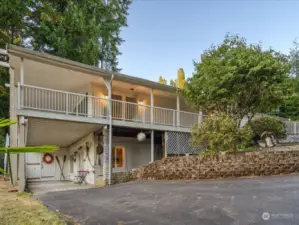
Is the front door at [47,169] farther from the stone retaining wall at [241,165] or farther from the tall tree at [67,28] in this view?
the tall tree at [67,28]

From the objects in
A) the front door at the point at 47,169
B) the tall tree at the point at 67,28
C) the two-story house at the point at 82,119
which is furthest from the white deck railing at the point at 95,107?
the tall tree at the point at 67,28

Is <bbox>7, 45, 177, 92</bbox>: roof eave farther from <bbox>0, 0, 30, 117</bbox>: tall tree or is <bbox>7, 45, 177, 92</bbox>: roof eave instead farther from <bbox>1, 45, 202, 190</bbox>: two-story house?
<bbox>0, 0, 30, 117</bbox>: tall tree

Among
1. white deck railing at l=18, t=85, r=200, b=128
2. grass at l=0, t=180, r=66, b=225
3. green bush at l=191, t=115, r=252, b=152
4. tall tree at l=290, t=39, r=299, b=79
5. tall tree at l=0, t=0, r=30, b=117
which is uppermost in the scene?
tall tree at l=290, t=39, r=299, b=79

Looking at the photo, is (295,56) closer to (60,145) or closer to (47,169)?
(60,145)

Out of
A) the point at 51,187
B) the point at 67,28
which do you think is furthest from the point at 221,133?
the point at 67,28

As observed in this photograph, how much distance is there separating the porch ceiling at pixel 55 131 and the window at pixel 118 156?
2106 mm

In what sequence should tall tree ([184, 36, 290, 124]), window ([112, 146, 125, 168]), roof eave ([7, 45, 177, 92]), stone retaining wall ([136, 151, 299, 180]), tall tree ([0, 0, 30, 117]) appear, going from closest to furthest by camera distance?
roof eave ([7, 45, 177, 92]) → stone retaining wall ([136, 151, 299, 180]) → tall tree ([184, 36, 290, 124]) → window ([112, 146, 125, 168]) → tall tree ([0, 0, 30, 117])

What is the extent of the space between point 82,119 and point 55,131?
74.5 inches

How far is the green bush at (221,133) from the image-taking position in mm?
9703

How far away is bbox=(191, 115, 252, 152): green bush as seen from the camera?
970cm

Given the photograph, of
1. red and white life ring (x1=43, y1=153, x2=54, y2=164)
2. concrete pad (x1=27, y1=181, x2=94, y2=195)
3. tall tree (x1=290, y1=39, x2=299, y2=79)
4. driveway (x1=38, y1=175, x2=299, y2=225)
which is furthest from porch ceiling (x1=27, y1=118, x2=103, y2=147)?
tall tree (x1=290, y1=39, x2=299, y2=79)

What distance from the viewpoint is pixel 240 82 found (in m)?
11.1

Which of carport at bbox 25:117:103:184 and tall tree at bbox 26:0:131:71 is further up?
tall tree at bbox 26:0:131:71

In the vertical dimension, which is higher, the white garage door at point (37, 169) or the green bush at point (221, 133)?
the green bush at point (221, 133)
